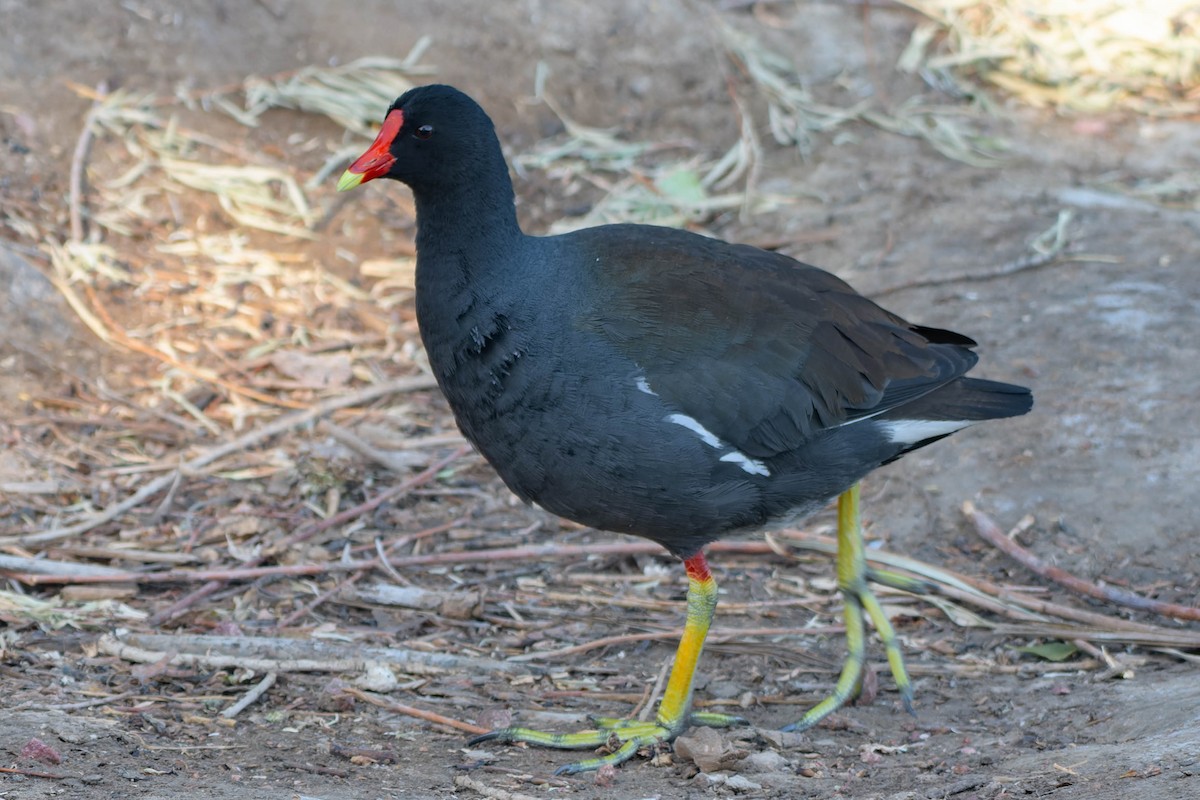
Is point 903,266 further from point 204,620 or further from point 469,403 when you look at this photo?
point 204,620

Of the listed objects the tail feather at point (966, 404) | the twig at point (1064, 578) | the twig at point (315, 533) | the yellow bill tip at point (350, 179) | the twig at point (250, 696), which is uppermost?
the yellow bill tip at point (350, 179)

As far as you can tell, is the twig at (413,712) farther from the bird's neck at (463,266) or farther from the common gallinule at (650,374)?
the bird's neck at (463,266)

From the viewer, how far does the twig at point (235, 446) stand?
170 inches

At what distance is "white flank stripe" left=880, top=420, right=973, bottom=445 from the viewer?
3.68 metres

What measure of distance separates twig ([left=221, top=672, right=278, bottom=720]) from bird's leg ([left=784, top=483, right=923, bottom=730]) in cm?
156

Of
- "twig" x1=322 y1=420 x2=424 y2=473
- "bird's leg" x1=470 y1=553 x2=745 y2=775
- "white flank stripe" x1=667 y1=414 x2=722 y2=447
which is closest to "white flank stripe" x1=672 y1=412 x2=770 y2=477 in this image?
"white flank stripe" x1=667 y1=414 x2=722 y2=447

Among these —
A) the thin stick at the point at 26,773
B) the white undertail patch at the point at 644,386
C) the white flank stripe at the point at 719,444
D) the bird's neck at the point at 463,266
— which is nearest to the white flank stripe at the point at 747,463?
the white flank stripe at the point at 719,444

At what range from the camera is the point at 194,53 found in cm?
699

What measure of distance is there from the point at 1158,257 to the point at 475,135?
11.9 ft

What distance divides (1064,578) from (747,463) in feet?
4.80

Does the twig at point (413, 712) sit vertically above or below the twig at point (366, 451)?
below

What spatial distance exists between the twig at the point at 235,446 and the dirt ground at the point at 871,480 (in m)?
0.49

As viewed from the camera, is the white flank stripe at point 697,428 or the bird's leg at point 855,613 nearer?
the white flank stripe at point 697,428

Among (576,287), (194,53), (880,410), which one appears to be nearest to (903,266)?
(880,410)
